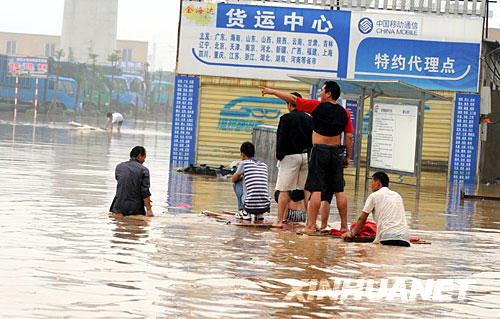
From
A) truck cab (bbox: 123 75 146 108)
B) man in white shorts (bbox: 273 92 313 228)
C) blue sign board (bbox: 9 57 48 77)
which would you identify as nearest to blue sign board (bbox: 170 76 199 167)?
man in white shorts (bbox: 273 92 313 228)

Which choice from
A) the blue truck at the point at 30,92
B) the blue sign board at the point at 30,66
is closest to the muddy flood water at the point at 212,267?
the blue truck at the point at 30,92

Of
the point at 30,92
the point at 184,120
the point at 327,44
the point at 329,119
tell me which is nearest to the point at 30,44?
the point at 30,92

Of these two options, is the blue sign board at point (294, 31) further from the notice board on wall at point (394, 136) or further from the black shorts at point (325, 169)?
the black shorts at point (325, 169)

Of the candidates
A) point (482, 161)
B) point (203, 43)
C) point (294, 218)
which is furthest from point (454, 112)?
point (294, 218)

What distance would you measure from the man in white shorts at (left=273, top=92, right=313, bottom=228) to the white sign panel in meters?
9.29

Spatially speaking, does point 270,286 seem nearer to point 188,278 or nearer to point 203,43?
point 188,278

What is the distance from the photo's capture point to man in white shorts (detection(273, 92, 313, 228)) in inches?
426

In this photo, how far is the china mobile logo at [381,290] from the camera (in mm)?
6363

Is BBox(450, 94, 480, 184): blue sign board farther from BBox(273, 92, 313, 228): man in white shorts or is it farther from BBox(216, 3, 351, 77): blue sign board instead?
BBox(273, 92, 313, 228): man in white shorts

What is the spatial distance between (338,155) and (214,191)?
19.0ft

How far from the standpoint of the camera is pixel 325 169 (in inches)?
404

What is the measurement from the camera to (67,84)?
247 feet

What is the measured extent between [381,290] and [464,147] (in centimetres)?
1794

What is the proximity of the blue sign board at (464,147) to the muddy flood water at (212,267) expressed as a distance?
1063 centimetres
